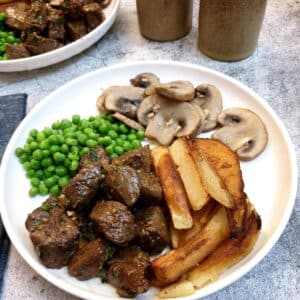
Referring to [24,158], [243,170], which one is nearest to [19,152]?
[24,158]

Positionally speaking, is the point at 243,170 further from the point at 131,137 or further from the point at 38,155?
the point at 38,155

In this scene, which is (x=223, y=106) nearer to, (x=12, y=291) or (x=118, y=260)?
(x=118, y=260)

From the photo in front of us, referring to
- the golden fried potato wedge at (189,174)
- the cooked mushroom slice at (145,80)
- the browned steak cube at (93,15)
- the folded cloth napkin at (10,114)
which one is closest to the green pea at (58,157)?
the folded cloth napkin at (10,114)

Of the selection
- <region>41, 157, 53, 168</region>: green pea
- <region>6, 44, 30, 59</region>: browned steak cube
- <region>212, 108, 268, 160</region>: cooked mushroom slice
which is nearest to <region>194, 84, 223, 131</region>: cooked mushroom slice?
<region>212, 108, 268, 160</region>: cooked mushroom slice

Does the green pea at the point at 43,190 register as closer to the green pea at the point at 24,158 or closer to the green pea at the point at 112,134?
the green pea at the point at 24,158

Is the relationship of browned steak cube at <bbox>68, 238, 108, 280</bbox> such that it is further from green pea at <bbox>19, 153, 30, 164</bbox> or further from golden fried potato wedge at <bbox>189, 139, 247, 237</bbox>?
green pea at <bbox>19, 153, 30, 164</bbox>

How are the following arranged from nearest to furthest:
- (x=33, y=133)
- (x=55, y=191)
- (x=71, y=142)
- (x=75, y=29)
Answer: (x=55, y=191)
(x=71, y=142)
(x=33, y=133)
(x=75, y=29)

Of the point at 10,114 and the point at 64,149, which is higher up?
the point at 64,149
